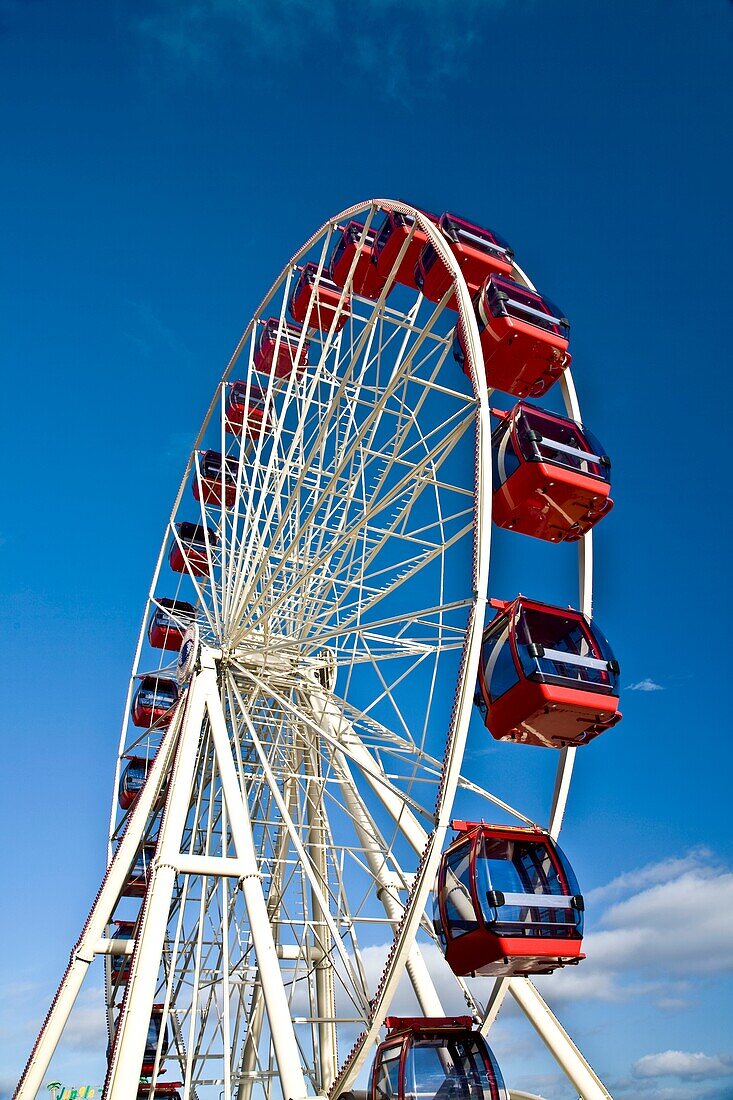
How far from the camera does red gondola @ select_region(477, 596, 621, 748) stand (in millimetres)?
8586

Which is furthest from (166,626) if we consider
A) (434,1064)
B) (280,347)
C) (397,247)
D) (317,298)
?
(434,1064)

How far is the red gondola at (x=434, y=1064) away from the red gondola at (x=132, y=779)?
11302 millimetres

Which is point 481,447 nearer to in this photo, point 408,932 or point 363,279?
point 408,932

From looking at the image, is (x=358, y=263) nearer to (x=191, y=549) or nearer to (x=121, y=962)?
(x=191, y=549)

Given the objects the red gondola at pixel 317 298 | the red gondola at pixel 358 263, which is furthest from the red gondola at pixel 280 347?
the red gondola at pixel 358 263

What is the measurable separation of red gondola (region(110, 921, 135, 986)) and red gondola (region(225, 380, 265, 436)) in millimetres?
9401

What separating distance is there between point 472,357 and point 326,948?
810 centimetres

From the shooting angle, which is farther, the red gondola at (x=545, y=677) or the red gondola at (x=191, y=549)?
the red gondola at (x=191, y=549)

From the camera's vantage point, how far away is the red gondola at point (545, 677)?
8586mm

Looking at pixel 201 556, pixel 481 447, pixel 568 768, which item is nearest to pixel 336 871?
pixel 568 768

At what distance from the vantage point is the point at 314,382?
550 inches

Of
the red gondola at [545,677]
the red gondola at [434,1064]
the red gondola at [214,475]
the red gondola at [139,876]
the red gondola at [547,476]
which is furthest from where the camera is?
the red gondola at [214,475]

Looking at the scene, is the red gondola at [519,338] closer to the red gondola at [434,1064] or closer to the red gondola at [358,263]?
the red gondola at [358,263]

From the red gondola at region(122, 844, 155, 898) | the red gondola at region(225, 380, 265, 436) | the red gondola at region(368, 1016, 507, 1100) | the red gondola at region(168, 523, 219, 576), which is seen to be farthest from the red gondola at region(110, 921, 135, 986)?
the red gondola at region(225, 380, 265, 436)
